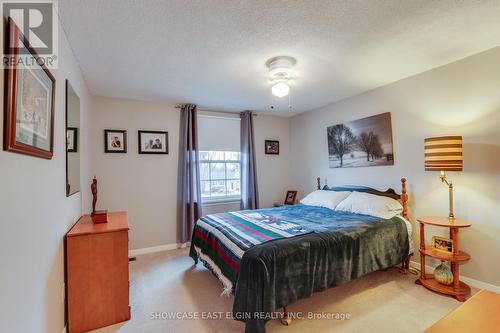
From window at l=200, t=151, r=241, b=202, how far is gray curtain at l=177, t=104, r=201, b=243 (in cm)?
27

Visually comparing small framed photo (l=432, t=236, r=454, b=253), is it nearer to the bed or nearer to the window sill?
the bed

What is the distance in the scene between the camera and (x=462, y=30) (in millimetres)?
2055

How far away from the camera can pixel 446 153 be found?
2412 millimetres

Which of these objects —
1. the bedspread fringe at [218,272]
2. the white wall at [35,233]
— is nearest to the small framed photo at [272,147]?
the bedspread fringe at [218,272]

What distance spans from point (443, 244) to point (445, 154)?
98 centimetres

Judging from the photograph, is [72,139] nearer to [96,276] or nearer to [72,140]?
[72,140]

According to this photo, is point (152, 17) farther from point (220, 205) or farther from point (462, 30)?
point (220, 205)

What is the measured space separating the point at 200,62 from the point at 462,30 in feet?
7.93

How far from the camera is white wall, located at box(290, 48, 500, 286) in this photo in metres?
2.43

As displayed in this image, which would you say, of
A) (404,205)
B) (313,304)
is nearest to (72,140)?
(313,304)

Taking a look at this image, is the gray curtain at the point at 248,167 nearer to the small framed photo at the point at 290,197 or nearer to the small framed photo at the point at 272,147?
the small framed photo at the point at 272,147

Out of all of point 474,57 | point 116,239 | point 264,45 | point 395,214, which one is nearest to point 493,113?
point 474,57

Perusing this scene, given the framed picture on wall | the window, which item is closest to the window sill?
the window

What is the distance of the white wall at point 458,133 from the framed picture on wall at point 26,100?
12.3 feet
